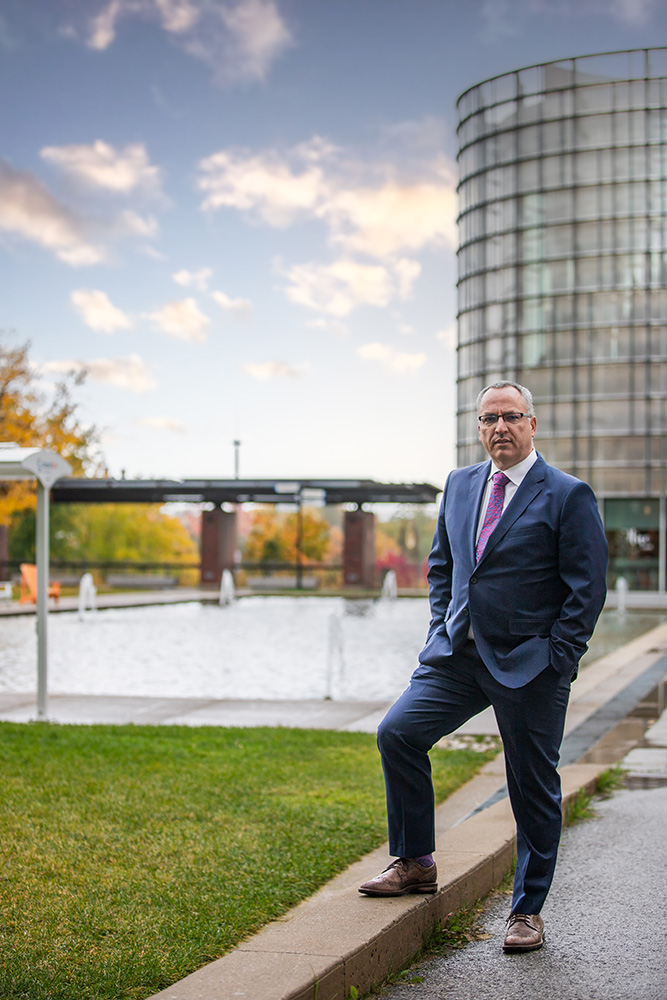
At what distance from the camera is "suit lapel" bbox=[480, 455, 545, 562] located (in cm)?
395

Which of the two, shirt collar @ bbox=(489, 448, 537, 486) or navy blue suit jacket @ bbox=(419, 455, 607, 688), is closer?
navy blue suit jacket @ bbox=(419, 455, 607, 688)

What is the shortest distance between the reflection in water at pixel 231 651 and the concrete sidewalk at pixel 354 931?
698cm

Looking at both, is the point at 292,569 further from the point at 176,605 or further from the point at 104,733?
the point at 104,733

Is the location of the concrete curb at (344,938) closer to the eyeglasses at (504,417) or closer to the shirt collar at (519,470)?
the shirt collar at (519,470)

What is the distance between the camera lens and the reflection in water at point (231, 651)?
13.3m

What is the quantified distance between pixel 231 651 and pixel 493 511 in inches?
574

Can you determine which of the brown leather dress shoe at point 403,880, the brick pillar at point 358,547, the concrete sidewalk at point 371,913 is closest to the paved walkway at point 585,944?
the concrete sidewalk at point 371,913

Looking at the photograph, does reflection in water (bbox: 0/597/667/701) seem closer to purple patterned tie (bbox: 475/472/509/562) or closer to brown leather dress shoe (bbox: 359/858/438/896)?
brown leather dress shoe (bbox: 359/858/438/896)

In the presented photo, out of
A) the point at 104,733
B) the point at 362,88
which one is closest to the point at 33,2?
the point at 362,88

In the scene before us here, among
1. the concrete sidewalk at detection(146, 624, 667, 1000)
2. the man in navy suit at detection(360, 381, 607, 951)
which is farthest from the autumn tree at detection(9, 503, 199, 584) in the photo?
the man in navy suit at detection(360, 381, 607, 951)

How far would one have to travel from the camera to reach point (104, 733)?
895cm

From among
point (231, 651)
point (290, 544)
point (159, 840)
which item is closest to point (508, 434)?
point (159, 840)

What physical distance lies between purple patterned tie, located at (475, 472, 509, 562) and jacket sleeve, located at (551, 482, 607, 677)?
0.26m

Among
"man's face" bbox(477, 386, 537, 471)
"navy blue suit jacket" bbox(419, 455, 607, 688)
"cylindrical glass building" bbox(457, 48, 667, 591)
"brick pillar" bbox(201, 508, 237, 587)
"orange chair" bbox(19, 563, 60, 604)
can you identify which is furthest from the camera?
"cylindrical glass building" bbox(457, 48, 667, 591)
